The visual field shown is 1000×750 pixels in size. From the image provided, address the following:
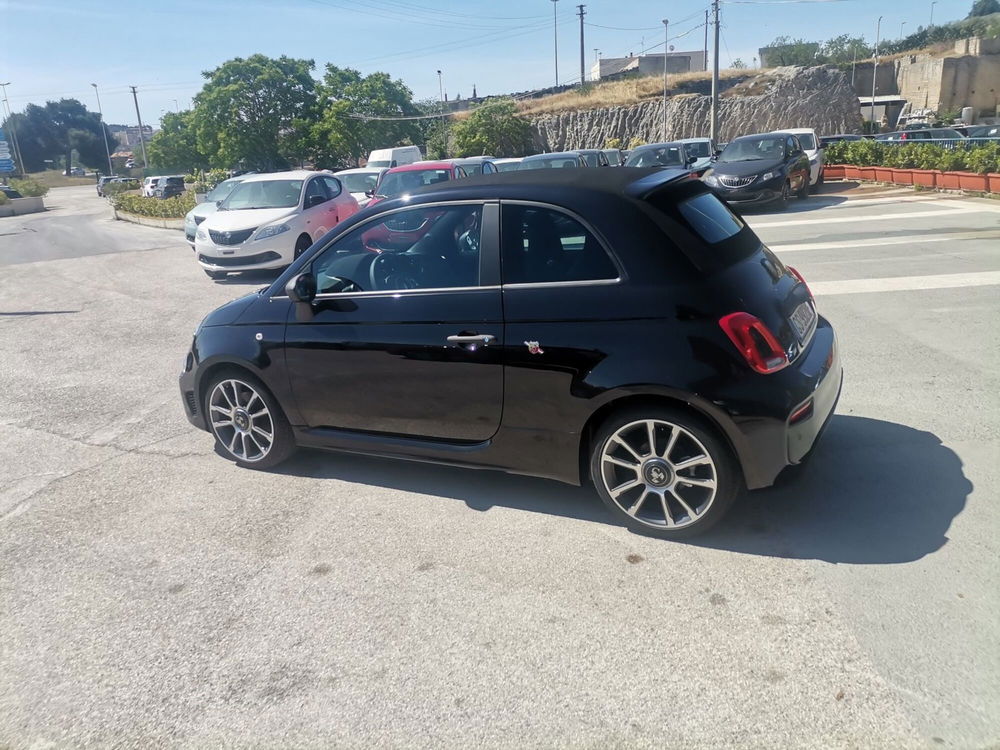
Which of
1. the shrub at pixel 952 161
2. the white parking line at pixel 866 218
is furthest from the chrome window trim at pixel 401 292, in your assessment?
the shrub at pixel 952 161

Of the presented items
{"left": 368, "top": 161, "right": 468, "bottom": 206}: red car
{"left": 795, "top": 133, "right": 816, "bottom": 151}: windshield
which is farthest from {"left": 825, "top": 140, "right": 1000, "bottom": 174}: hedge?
{"left": 368, "top": 161, "right": 468, "bottom": 206}: red car

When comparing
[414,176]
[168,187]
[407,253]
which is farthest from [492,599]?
[168,187]

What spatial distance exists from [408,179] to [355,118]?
4058 centimetres

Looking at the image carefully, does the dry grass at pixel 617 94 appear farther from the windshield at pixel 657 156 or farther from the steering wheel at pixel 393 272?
the steering wheel at pixel 393 272

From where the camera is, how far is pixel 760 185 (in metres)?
17.9

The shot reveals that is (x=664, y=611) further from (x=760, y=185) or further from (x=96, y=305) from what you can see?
(x=760, y=185)

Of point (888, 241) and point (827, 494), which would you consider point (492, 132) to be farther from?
point (827, 494)

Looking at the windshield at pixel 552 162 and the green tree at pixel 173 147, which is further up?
the green tree at pixel 173 147

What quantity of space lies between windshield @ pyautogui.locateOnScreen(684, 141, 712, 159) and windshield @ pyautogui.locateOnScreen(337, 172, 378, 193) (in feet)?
33.9

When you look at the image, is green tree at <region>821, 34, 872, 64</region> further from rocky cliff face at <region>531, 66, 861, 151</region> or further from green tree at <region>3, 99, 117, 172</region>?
green tree at <region>3, 99, 117, 172</region>

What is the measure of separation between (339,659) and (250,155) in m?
52.2

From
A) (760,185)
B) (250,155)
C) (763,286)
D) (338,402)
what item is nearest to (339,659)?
(338,402)

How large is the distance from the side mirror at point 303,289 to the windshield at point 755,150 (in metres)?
16.6

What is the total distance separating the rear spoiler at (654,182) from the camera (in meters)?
3.92
